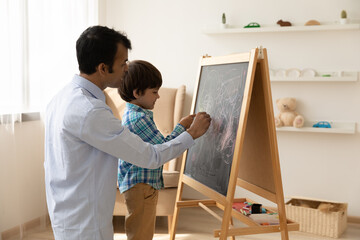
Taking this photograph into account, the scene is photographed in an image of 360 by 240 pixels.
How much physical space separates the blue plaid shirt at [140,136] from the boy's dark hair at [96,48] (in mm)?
436

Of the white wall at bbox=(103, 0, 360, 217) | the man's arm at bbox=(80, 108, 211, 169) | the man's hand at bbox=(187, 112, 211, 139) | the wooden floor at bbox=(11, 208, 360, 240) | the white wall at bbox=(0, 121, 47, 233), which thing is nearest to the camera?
the man's arm at bbox=(80, 108, 211, 169)

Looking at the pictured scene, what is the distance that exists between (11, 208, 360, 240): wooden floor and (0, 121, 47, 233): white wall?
189 millimetres

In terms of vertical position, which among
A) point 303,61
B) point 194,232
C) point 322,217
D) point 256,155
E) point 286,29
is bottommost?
point 194,232

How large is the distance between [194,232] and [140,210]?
4.85 feet

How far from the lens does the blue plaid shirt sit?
188cm

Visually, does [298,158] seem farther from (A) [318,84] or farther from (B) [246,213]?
(B) [246,213]

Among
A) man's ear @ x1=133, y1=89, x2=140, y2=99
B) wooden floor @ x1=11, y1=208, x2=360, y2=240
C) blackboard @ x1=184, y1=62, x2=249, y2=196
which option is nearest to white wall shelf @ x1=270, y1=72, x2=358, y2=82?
wooden floor @ x1=11, y1=208, x2=360, y2=240

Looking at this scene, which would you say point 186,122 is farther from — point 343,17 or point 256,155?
point 343,17

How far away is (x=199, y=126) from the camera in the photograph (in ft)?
6.23

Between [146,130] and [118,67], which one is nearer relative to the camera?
[118,67]

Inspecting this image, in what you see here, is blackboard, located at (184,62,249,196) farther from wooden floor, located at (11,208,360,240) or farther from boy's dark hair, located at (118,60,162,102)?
wooden floor, located at (11,208,360,240)

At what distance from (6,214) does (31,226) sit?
0.34 meters

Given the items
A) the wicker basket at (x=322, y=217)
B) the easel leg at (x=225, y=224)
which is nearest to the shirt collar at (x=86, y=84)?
the easel leg at (x=225, y=224)

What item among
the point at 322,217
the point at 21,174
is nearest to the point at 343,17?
the point at 322,217
